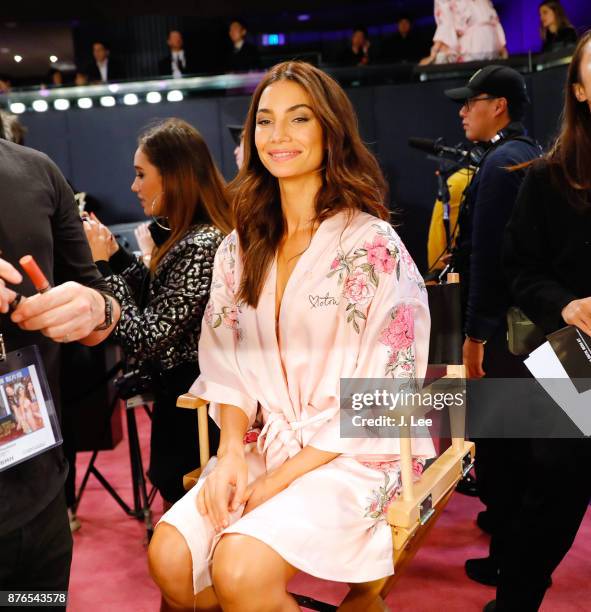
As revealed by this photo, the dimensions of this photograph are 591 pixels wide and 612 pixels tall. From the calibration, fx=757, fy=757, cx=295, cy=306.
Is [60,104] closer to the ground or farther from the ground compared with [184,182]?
farther from the ground

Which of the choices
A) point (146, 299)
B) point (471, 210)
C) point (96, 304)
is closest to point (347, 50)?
→ point (471, 210)

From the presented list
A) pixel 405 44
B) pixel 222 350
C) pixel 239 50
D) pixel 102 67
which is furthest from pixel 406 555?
pixel 102 67

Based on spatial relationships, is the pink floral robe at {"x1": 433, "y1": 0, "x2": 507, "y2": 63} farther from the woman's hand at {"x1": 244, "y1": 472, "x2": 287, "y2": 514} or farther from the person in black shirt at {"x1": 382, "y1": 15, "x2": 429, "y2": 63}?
the woman's hand at {"x1": 244, "y1": 472, "x2": 287, "y2": 514}

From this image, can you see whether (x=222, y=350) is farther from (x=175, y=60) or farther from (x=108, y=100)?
(x=175, y=60)

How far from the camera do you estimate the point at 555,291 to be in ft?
5.33

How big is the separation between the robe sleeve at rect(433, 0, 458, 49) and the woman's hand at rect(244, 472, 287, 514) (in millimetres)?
4668

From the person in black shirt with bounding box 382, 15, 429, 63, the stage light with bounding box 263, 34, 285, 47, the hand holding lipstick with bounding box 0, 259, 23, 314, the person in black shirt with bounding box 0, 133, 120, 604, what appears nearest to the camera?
the hand holding lipstick with bounding box 0, 259, 23, 314

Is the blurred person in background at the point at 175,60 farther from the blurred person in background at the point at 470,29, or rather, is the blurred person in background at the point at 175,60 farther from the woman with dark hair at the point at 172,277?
the woman with dark hair at the point at 172,277

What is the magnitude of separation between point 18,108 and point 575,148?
17.5 ft

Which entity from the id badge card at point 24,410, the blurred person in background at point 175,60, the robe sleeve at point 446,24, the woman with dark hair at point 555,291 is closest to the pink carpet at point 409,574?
the woman with dark hair at point 555,291

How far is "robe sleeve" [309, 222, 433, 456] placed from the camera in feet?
4.84

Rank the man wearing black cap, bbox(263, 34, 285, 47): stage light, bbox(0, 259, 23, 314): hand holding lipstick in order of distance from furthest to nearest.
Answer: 1. bbox(263, 34, 285, 47): stage light
2. the man wearing black cap
3. bbox(0, 259, 23, 314): hand holding lipstick

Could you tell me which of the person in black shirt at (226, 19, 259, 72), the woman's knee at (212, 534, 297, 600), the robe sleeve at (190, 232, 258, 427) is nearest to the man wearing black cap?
the robe sleeve at (190, 232, 258, 427)

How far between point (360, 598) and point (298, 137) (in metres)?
0.93
